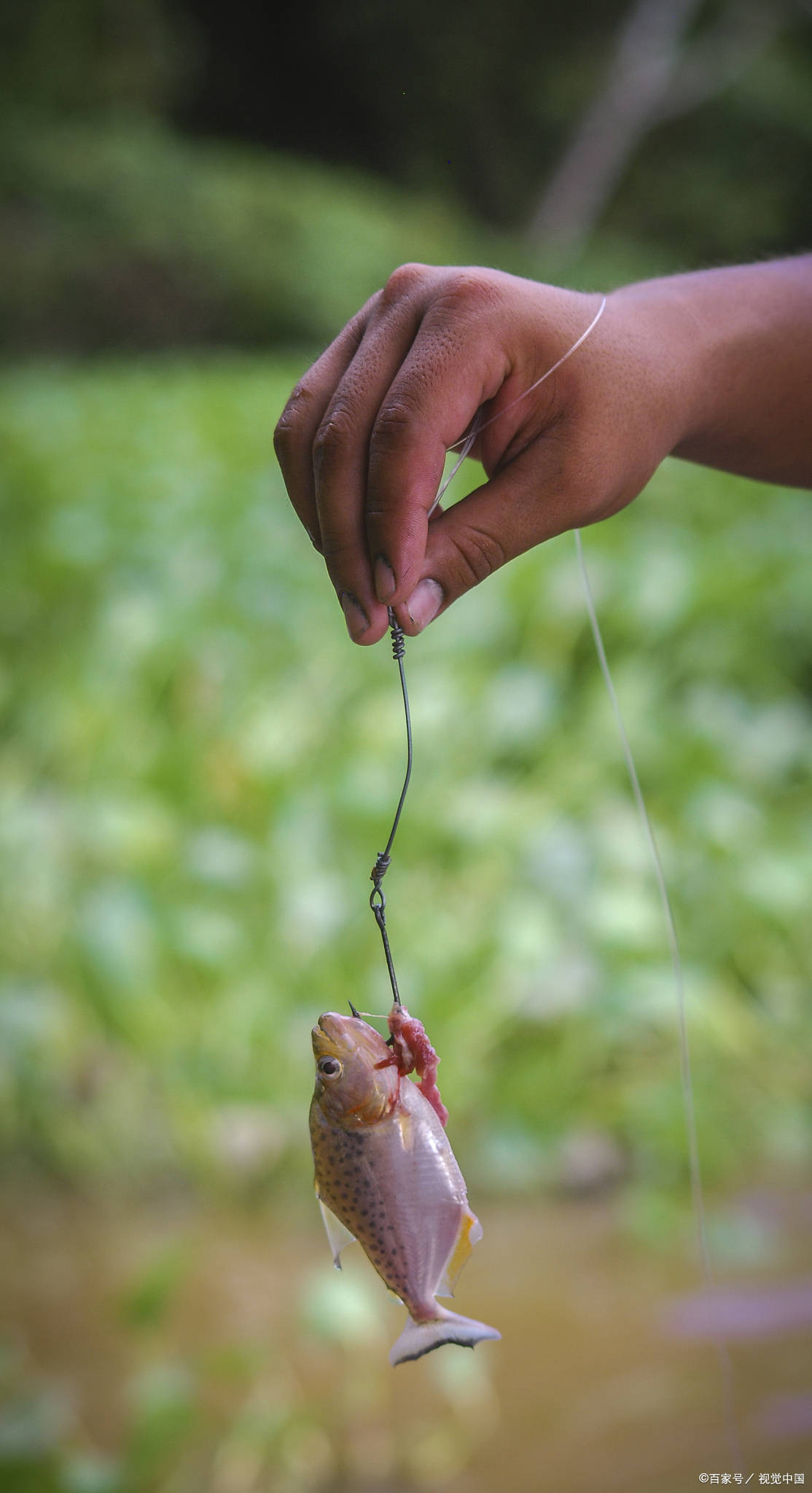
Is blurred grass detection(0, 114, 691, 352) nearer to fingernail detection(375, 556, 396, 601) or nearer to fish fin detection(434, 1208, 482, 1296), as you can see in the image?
fingernail detection(375, 556, 396, 601)

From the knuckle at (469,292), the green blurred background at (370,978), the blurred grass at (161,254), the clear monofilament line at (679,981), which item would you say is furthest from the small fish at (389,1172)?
the blurred grass at (161,254)

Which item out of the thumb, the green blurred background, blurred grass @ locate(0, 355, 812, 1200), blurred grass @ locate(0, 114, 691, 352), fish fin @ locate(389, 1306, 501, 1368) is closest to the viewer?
fish fin @ locate(389, 1306, 501, 1368)

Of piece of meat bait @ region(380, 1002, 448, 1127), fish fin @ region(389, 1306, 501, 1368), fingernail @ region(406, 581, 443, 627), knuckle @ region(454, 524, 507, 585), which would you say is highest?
knuckle @ region(454, 524, 507, 585)

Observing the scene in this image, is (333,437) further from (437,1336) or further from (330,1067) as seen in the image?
(437,1336)

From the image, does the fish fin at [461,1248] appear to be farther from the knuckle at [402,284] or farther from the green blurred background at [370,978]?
the green blurred background at [370,978]

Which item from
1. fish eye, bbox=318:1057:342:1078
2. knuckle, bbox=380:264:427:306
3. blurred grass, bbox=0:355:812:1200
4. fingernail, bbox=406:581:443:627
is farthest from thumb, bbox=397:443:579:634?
blurred grass, bbox=0:355:812:1200

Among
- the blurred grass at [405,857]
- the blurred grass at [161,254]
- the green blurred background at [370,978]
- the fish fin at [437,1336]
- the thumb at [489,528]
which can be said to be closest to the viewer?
the fish fin at [437,1336]
